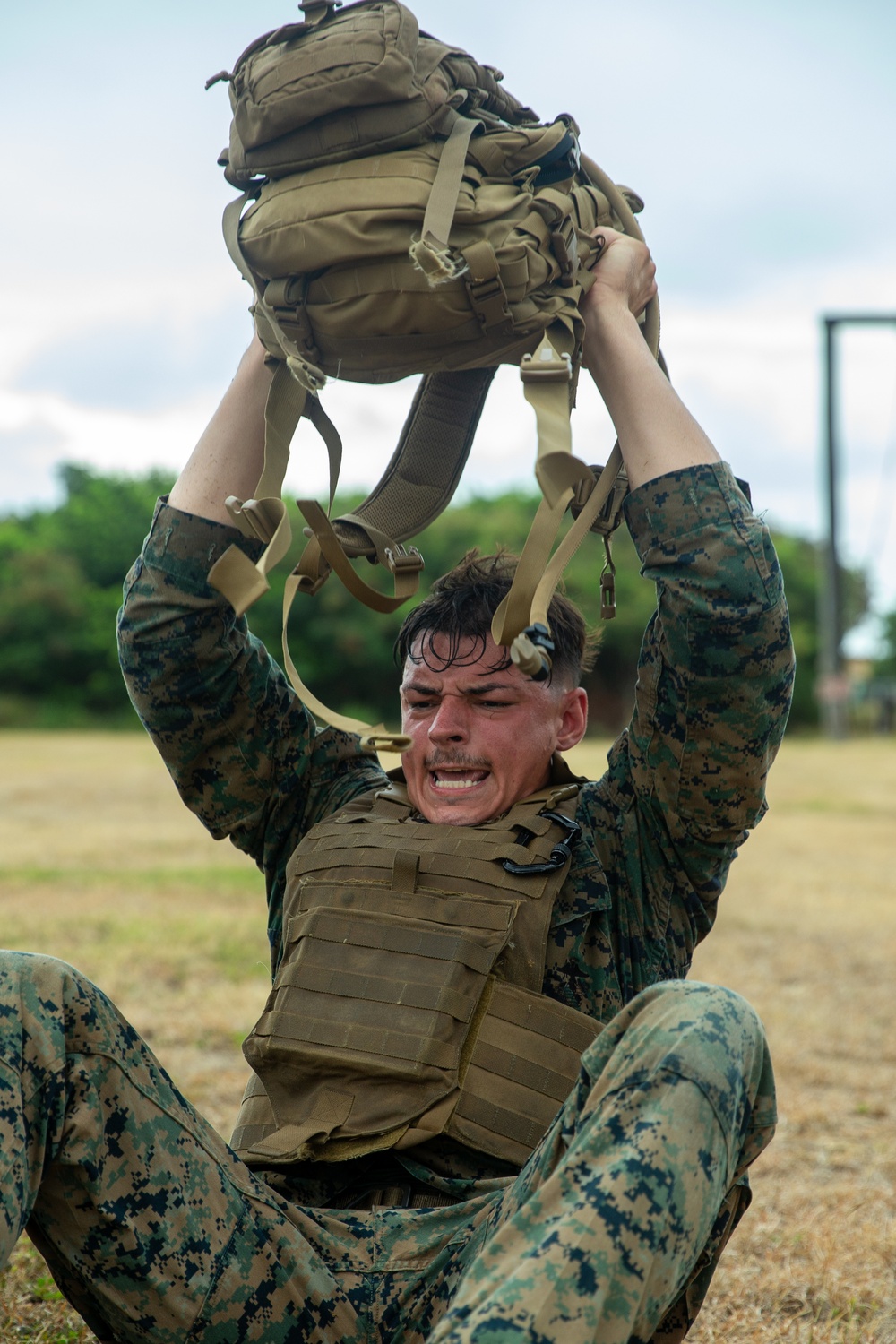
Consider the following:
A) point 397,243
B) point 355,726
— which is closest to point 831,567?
point 397,243

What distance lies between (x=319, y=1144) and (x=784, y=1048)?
4.23 m

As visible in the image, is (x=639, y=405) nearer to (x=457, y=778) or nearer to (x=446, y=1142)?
(x=457, y=778)

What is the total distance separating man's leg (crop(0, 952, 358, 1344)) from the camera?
217cm

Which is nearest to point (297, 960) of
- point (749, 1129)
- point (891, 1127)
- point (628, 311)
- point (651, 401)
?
point (749, 1129)

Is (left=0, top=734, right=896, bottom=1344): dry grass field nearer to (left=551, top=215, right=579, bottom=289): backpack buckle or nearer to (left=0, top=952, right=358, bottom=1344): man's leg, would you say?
(left=0, top=952, right=358, bottom=1344): man's leg

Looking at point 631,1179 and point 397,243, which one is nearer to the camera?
point 631,1179

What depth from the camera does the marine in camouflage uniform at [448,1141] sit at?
6.26 feet

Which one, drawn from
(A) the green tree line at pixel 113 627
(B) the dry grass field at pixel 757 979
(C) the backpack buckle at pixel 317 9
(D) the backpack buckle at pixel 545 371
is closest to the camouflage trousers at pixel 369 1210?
(B) the dry grass field at pixel 757 979

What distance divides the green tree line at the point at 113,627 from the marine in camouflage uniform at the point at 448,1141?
35347 millimetres

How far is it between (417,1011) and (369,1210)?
15.0 inches

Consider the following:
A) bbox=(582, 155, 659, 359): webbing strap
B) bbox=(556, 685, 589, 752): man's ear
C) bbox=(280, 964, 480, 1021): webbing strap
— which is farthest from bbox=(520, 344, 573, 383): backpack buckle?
bbox=(280, 964, 480, 1021): webbing strap

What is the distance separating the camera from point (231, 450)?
3.25 meters

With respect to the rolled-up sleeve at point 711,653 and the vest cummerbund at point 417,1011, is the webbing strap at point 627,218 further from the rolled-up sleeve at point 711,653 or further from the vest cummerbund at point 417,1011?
the vest cummerbund at point 417,1011

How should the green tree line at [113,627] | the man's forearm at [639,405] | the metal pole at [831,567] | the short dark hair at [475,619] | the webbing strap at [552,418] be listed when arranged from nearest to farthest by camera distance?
the webbing strap at [552,418]
the man's forearm at [639,405]
the short dark hair at [475,619]
the metal pole at [831,567]
the green tree line at [113,627]
